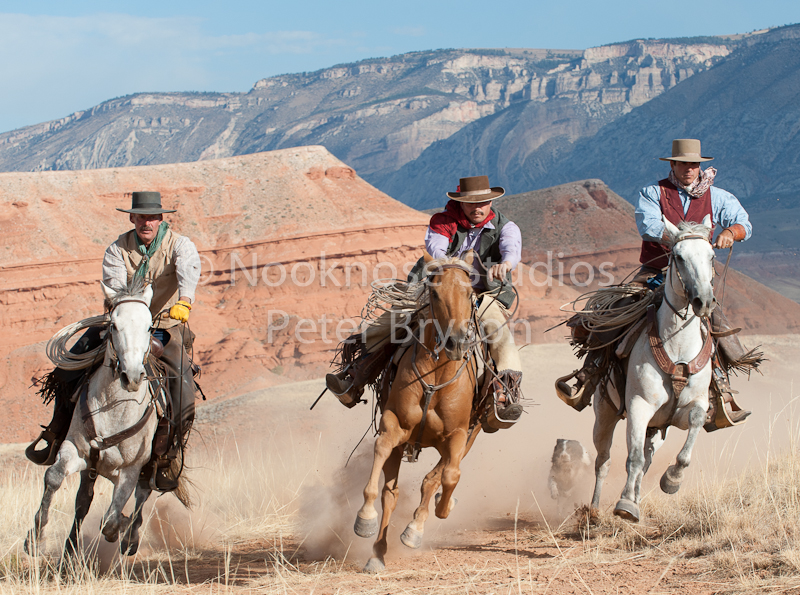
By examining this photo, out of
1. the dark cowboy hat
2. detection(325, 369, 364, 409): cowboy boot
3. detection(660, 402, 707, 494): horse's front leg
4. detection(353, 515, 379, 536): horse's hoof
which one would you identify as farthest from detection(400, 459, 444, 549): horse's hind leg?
the dark cowboy hat

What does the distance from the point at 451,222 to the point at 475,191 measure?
367 millimetres

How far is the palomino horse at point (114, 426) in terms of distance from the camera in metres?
6.54

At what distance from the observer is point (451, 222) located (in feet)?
25.8

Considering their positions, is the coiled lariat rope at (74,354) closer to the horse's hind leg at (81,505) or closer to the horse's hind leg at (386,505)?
the horse's hind leg at (81,505)

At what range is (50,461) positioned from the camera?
294 inches

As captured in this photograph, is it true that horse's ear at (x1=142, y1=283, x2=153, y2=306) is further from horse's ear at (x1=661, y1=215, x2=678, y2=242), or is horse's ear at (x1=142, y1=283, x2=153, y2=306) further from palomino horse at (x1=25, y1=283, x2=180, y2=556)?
horse's ear at (x1=661, y1=215, x2=678, y2=242)

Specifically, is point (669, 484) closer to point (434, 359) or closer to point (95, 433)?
point (434, 359)

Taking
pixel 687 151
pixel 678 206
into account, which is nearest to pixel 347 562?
pixel 678 206

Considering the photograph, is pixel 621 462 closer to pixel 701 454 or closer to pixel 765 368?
pixel 701 454

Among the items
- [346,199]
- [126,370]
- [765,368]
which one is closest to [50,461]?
[126,370]

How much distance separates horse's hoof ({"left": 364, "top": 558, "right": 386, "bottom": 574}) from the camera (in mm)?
6758

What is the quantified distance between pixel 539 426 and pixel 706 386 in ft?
28.7

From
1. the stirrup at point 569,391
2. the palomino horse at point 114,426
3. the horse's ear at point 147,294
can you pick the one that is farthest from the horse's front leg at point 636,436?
the horse's ear at point 147,294

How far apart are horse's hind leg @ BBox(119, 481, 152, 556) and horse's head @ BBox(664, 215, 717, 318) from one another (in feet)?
16.9
